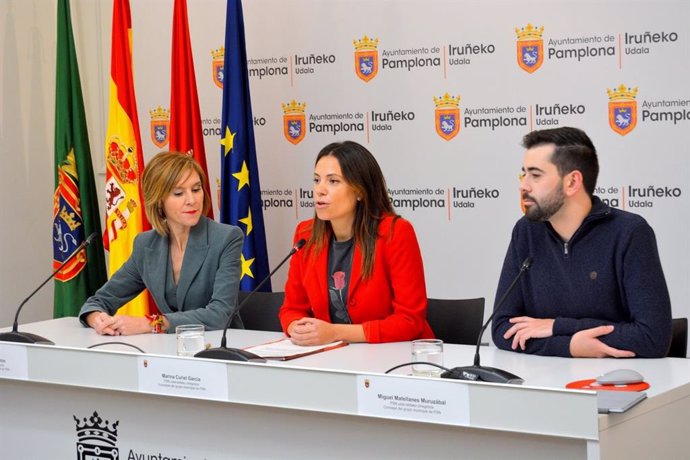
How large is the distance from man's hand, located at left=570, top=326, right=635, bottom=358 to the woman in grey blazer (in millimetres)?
1390

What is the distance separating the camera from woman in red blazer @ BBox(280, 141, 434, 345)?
3.26 meters

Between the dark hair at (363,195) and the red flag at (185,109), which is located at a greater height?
the red flag at (185,109)

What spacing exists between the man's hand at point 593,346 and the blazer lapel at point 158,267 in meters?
1.68

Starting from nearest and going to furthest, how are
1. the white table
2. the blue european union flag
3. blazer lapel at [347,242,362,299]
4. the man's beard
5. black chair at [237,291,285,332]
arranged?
the white table → the man's beard → blazer lapel at [347,242,362,299] → black chair at [237,291,285,332] → the blue european union flag

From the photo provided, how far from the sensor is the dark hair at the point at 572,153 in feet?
9.42

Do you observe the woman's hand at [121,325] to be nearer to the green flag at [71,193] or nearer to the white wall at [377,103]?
the green flag at [71,193]

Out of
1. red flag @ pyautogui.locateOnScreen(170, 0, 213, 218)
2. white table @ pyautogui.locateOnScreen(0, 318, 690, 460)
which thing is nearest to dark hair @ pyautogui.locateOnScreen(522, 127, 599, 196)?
white table @ pyautogui.locateOnScreen(0, 318, 690, 460)

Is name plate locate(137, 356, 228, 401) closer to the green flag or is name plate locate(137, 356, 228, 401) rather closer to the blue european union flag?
the blue european union flag

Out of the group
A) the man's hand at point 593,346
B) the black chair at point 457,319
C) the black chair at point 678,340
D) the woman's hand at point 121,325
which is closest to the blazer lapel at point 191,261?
the woman's hand at point 121,325

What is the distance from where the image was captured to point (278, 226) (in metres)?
5.54

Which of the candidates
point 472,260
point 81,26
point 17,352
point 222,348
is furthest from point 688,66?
point 81,26

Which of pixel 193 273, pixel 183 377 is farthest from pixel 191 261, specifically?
pixel 183 377

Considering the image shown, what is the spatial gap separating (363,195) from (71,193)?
8.18 ft

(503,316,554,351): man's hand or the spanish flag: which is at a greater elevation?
the spanish flag
